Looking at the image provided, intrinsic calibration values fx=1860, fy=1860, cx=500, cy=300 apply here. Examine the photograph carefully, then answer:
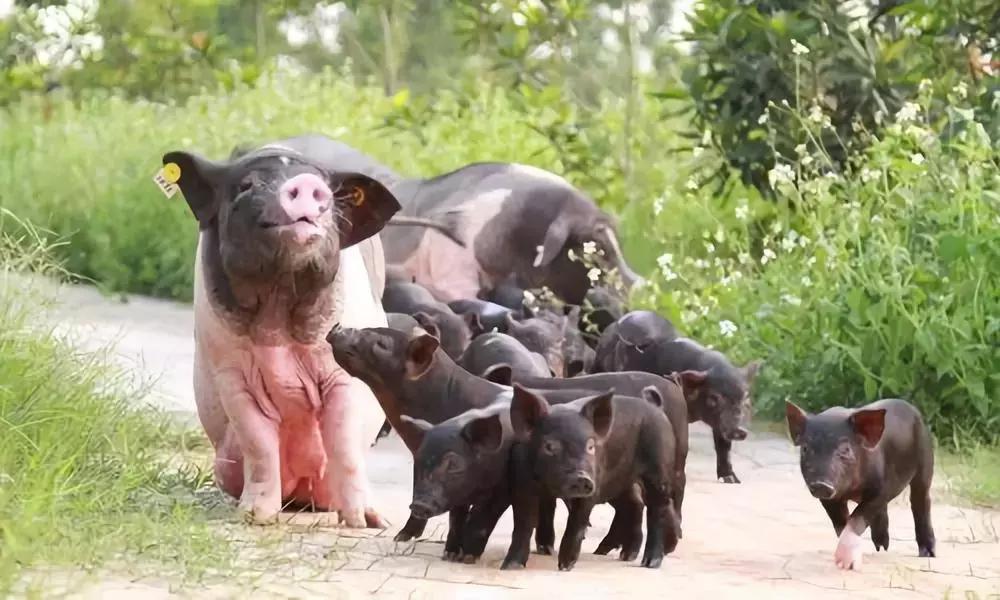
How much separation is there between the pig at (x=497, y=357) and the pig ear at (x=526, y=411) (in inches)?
69.4

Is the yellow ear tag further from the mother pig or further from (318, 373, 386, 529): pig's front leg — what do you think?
(318, 373, 386, 529): pig's front leg

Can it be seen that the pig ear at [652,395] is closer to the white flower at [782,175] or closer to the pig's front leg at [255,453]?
the pig's front leg at [255,453]

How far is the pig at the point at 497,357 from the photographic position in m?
7.06

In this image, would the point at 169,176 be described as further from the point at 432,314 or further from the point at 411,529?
the point at 432,314

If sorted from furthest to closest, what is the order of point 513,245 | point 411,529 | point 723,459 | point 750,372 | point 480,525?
point 513,245
point 750,372
point 723,459
point 411,529
point 480,525

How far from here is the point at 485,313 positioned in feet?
28.6

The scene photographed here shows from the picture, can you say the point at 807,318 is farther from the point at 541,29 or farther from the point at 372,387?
the point at 541,29

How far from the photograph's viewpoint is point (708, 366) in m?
7.45

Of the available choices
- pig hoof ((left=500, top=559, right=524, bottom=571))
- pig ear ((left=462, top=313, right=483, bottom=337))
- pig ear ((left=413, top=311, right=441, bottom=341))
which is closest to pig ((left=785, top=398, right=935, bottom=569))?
pig hoof ((left=500, top=559, right=524, bottom=571))

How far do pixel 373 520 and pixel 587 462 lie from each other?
112cm

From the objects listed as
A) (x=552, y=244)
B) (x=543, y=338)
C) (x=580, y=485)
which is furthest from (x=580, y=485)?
(x=552, y=244)

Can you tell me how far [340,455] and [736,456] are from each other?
2.57m

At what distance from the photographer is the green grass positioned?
4633 mm

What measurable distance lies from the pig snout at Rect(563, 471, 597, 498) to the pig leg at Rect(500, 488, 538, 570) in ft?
0.73
